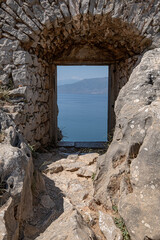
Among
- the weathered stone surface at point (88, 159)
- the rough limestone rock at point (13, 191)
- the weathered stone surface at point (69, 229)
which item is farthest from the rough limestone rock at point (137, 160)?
the weathered stone surface at point (88, 159)

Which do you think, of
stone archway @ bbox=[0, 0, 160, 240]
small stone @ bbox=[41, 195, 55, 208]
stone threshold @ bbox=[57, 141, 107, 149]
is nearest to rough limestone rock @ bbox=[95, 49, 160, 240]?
stone archway @ bbox=[0, 0, 160, 240]

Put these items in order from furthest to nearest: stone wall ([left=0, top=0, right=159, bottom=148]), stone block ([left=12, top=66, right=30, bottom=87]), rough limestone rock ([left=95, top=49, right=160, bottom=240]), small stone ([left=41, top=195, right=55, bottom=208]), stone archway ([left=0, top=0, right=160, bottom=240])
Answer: stone block ([left=12, top=66, right=30, bottom=87]) → stone wall ([left=0, top=0, right=159, bottom=148]) → small stone ([left=41, top=195, right=55, bottom=208]) → stone archway ([left=0, top=0, right=160, bottom=240]) → rough limestone rock ([left=95, top=49, right=160, bottom=240])

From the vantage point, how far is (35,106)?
4.44 meters

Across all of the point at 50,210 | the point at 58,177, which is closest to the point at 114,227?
the point at 50,210

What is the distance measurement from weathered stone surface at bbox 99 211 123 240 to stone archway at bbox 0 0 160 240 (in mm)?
117

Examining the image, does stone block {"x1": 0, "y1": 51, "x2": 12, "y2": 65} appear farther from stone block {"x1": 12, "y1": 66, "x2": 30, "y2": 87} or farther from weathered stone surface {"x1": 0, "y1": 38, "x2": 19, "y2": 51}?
stone block {"x1": 12, "y1": 66, "x2": 30, "y2": 87}

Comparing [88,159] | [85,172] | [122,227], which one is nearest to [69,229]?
[122,227]

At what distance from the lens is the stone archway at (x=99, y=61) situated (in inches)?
70.2

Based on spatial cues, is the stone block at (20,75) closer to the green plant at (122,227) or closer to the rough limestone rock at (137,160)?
the rough limestone rock at (137,160)

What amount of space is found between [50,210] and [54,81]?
12.9ft

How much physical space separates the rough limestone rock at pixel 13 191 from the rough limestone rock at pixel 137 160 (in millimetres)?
741

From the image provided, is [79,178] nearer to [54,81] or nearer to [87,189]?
[87,189]

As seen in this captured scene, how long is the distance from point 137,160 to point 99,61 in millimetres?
4210

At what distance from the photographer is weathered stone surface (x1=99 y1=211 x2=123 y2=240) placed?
1.66 metres
